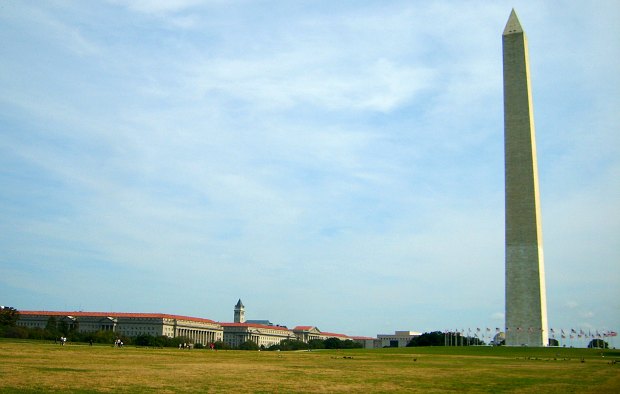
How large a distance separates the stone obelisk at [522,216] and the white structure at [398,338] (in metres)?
109

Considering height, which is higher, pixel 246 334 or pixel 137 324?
pixel 137 324

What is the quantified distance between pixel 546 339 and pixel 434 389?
4535 centimetres

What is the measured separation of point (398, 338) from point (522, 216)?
4755 inches

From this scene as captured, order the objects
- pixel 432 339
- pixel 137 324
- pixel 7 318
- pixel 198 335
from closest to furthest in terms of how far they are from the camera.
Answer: pixel 7 318 < pixel 432 339 < pixel 137 324 < pixel 198 335

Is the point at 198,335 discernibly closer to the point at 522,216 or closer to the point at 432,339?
the point at 432,339

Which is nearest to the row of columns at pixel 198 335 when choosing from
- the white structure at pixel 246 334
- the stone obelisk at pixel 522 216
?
the white structure at pixel 246 334

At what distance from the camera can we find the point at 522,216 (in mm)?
60000

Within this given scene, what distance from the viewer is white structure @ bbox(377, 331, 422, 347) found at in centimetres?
17012

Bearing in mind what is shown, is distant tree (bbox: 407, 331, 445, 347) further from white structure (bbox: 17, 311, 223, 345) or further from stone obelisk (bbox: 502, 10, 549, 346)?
white structure (bbox: 17, 311, 223, 345)

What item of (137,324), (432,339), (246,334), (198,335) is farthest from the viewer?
(246,334)

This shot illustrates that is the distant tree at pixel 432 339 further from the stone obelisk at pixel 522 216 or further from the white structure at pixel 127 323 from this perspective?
the white structure at pixel 127 323

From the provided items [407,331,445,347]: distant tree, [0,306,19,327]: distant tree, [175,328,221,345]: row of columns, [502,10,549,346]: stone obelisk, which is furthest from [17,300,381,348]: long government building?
[502,10,549,346]: stone obelisk

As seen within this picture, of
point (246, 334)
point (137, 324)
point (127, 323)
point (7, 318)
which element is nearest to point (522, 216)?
point (7, 318)

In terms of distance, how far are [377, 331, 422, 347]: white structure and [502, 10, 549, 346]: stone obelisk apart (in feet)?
359
